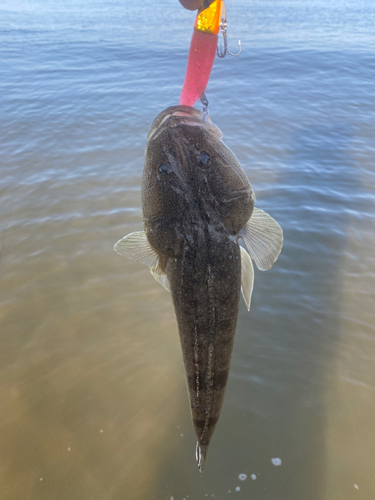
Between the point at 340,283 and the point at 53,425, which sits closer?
the point at 53,425

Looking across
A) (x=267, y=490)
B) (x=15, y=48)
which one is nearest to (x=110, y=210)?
(x=267, y=490)

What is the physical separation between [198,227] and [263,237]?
0.44m

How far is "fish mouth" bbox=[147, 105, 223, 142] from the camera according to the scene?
204 centimetres

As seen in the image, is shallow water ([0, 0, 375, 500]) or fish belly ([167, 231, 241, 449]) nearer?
fish belly ([167, 231, 241, 449])

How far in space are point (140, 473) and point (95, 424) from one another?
1.93ft

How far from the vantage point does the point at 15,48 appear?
16.8 m

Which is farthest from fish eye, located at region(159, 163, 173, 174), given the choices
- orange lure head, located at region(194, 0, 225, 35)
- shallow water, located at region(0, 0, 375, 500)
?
shallow water, located at region(0, 0, 375, 500)

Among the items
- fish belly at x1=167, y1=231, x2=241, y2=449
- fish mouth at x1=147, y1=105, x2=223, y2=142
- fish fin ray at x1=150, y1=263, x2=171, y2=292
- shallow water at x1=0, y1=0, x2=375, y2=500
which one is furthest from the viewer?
shallow water at x1=0, y1=0, x2=375, y2=500

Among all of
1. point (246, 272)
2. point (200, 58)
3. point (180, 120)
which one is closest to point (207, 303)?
point (246, 272)

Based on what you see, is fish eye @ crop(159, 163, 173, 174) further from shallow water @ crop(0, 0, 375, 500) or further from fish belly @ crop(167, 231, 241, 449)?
shallow water @ crop(0, 0, 375, 500)

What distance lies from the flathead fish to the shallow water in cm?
139

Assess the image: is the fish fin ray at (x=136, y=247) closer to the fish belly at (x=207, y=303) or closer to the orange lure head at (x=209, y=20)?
the fish belly at (x=207, y=303)

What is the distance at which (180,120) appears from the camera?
2035 mm

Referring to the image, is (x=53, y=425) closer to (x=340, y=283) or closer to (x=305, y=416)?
(x=305, y=416)
